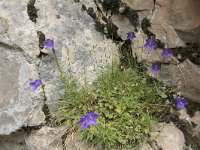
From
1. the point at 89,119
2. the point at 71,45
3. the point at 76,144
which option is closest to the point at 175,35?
the point at 71,45

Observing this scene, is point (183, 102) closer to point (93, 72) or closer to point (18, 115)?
point (93, 72)

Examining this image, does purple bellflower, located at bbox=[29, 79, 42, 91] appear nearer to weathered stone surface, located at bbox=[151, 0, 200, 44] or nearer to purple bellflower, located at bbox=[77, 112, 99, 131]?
purple bellflower, located at bbox=[77, 112, 99, 131]

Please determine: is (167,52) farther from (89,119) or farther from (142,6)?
(89,119)

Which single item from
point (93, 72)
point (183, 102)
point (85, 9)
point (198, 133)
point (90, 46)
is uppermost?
point (85, 9)

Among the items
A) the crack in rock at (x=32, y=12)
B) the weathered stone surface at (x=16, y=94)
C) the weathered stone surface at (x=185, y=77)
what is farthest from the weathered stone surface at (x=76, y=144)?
the crack in rock at (x=32, y=12)

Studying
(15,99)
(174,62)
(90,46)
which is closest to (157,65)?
(174,62)

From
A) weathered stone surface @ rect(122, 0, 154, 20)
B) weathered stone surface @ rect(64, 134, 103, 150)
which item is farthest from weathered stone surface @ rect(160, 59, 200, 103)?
weathered stone surface @ rect(64, 134, 103, 150)
